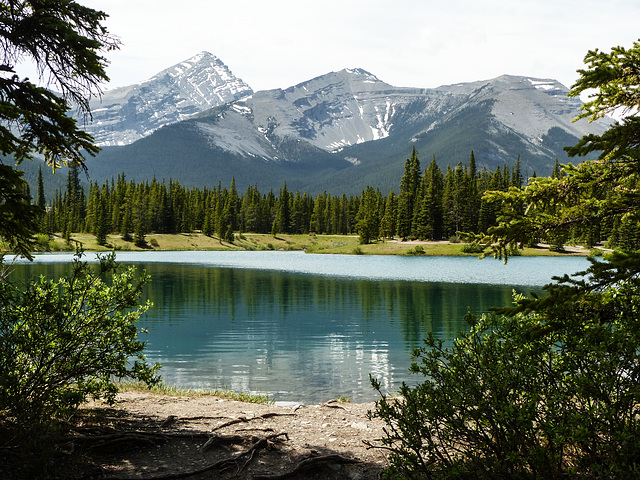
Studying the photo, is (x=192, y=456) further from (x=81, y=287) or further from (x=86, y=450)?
(x=81, y=287)

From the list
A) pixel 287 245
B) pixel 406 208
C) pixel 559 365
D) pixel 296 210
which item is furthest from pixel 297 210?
pixel 559 365

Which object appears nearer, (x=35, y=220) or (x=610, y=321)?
(x=610, y=321)

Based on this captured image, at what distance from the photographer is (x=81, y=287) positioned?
27.7 ft

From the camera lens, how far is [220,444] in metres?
8.20

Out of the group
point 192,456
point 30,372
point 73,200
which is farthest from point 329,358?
point 73,200

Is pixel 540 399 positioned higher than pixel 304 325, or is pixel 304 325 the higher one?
pixel 540 399

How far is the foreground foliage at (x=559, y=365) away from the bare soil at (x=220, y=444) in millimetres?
2108

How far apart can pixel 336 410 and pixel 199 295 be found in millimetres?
30137

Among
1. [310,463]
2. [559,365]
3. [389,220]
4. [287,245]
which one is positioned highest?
[389,220]

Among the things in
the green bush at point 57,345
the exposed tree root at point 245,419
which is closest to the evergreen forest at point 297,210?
the exposed tree root at point 245,419

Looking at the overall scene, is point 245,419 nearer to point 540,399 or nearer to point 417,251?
point 540,399

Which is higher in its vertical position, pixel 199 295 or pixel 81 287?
pixel 81 287

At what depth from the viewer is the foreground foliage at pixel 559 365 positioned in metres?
4.64

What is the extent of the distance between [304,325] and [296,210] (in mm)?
129034
